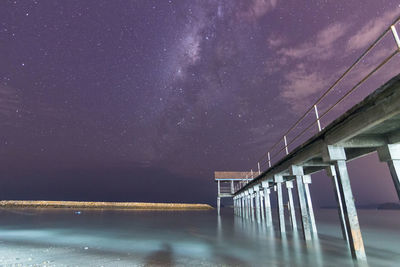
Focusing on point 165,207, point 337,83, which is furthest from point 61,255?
point 165,207

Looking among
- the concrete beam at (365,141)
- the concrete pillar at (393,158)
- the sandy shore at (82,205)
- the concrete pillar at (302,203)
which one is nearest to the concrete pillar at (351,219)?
the concrete beam at (365,141)

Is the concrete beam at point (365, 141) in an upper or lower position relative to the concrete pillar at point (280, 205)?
upper

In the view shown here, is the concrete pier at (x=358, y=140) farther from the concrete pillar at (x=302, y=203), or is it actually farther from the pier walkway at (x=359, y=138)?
the concrete pillar at (x=302, y=203)

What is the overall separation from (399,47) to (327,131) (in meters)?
3.67

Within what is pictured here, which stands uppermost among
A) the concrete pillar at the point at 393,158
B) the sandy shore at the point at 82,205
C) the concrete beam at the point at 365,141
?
the concrete beam at the point at 365,141

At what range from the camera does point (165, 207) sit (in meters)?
86.8

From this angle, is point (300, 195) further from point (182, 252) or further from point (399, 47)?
point (399, 47)

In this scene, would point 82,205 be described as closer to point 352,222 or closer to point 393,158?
point 352,222

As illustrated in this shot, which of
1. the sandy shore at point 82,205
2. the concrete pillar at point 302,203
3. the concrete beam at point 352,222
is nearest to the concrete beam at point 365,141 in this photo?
the concrete beam at point 352,222

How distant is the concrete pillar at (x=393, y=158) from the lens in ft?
21.3

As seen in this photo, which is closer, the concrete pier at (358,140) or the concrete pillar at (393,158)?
the concrete pier at (358,140)

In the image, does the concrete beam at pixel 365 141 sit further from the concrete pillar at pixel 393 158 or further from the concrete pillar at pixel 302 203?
the concrete pillar at pixel 302 203

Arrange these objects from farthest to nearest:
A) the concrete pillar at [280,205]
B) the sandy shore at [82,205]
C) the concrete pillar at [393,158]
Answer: the sandy shore at [82,205], the concrete pillar at [280,205], the concrete pillar at [393,158]

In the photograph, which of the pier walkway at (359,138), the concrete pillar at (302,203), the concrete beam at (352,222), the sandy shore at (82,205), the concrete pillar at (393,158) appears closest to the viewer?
the pier walkway at (359,138)
